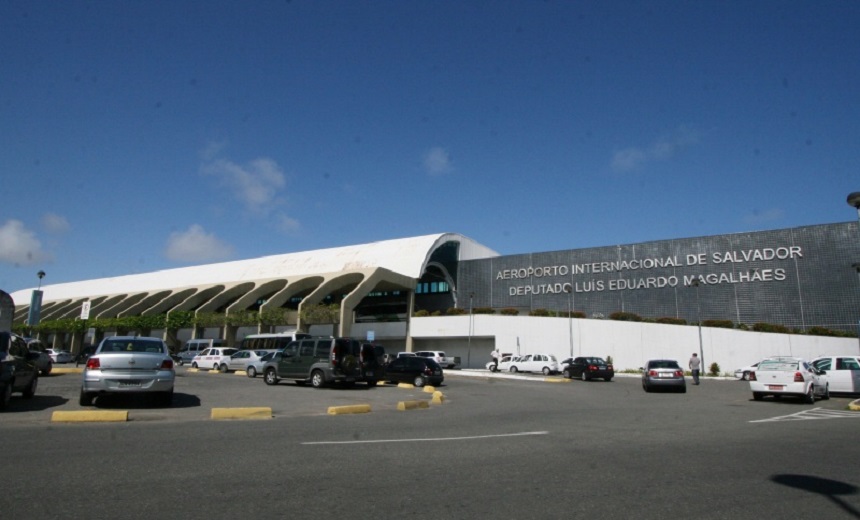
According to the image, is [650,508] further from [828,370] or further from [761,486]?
[828,370]

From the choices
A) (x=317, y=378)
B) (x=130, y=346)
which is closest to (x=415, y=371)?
(x=317, y=378)

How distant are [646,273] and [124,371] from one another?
146 feet

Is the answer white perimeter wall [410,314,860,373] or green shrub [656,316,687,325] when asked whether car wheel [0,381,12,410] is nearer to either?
white perimeter wall [410,314,860,373]

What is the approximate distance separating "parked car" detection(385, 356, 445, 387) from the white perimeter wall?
21.7m

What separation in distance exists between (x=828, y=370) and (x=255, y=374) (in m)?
25.5

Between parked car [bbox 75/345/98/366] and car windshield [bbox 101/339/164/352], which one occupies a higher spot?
car windshield [bbox 101/339/164/352]

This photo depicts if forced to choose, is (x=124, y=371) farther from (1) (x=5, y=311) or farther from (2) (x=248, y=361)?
(2) (x=248, y=361)

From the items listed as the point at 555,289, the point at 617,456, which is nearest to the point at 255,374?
the point at 617,456

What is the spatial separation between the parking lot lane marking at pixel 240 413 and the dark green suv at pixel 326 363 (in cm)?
868

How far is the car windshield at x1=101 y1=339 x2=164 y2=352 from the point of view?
1289cm

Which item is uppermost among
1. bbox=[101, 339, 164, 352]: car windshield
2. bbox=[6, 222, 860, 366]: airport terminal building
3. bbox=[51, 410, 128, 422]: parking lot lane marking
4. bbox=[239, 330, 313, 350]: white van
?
bbox=[6, 222, 860, 366]: airport terminal building

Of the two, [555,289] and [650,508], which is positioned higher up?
[555,289]

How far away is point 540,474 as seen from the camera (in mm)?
6328

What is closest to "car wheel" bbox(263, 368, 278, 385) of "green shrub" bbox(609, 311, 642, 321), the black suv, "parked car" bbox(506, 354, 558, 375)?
the black suv
